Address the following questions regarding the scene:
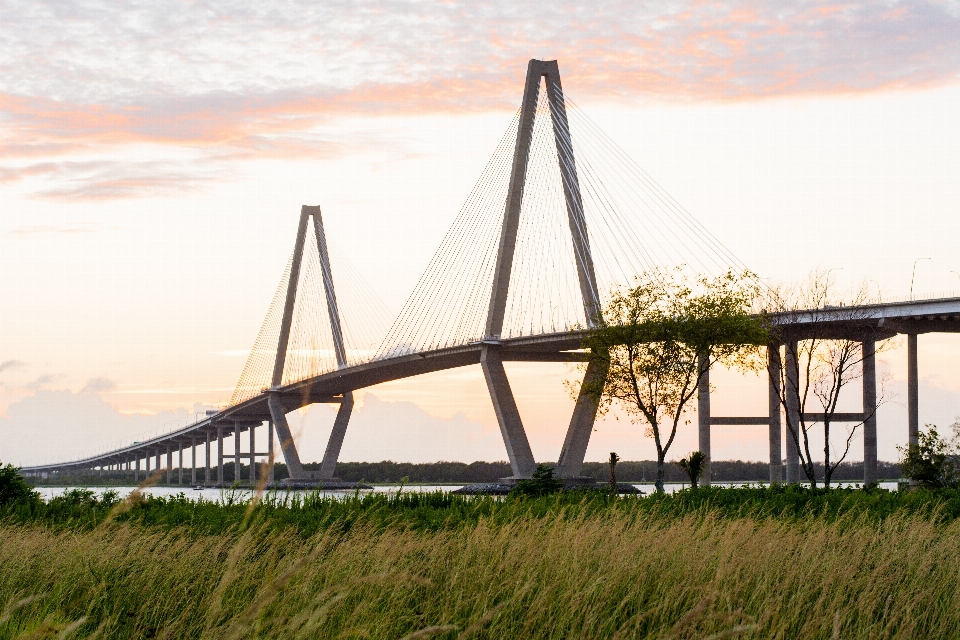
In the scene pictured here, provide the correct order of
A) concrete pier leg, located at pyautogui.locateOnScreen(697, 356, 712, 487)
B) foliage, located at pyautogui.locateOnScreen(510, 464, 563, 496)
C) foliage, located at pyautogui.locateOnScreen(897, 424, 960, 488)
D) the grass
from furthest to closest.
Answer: concrete pier leg, located at pyautogui.locateOnScreen(697, 356, 712, 487)
foliage, located at pyautogui.locateOnScreen(897, 424, 960, 488)
foliage, located at pyautogui.locateOnScreen(510, 464, 563, 496)
the grass

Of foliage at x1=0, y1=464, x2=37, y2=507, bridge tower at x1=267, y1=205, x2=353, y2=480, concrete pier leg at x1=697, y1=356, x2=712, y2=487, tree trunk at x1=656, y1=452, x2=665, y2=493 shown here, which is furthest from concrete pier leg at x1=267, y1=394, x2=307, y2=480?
foliage at x1=0, y1=464, x2=37, y2=507

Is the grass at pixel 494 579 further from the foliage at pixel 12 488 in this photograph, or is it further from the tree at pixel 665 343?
the tree at pixel 665 343

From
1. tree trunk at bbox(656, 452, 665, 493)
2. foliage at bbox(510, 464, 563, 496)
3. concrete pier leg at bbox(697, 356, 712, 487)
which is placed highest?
concrete pier leg at bbox(697, 356, 712, 487)

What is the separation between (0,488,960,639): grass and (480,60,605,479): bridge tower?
3846cm

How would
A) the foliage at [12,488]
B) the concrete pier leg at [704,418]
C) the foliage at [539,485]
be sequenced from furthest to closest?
1. the concrete pier leg at [704,418]
2. the foliage at [539,485]
3. the foliage at [12,488]

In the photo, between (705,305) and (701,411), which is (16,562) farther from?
(701,411)

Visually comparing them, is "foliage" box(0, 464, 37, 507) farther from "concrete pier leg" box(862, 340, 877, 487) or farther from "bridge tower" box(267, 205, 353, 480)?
"bridge tower" box(267, 205, 353, 480)

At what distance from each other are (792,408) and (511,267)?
16.9 metres

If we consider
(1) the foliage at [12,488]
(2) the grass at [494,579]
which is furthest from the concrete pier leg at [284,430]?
(2) the grass at [494,579]

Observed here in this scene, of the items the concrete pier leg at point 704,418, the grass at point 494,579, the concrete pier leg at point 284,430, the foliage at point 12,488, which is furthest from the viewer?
the concrete pier leg at point 284,430

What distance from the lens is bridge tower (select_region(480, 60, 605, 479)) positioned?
54.3 meters

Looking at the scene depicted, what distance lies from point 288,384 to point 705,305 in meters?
48.6

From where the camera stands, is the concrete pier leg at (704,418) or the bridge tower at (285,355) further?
the bridge tower at (285,355)

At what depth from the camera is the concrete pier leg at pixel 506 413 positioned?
191 feet
